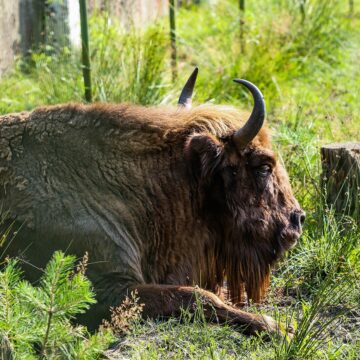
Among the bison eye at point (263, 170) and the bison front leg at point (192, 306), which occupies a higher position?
the bison eye at point (263, 170)

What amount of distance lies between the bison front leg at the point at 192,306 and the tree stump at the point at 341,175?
1.50 m

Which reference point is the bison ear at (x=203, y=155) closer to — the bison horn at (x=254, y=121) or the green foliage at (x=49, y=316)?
the bison horn at (x=254, y=121)

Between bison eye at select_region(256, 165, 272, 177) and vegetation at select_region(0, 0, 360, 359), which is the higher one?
bison eye at select_region(256, 165, 272, 177)

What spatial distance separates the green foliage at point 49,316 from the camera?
4.02 m

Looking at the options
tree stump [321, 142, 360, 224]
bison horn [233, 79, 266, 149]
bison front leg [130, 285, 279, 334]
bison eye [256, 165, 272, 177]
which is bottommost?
bison front leg [130, 285, 279, 334]

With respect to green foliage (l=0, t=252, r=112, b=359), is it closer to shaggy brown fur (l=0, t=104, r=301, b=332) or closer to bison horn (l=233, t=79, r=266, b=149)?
shaggy brown fur (l=0, t=104, r=301, b=332)

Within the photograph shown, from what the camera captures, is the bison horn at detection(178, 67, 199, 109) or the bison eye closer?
the bison eye

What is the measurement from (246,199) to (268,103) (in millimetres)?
4177

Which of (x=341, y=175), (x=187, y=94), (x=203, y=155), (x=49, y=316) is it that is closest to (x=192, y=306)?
(x=203, y=155)

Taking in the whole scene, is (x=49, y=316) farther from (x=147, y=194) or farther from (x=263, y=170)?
(x=263, y=170)

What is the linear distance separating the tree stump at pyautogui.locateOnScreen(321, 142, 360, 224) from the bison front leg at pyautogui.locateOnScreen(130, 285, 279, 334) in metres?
1.50

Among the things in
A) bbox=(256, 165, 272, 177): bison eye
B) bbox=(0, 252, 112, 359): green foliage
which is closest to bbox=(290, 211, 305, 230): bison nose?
bbox=(256, 165, 272, 177): bison eye

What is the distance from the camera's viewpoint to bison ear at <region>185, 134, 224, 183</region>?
5.50m

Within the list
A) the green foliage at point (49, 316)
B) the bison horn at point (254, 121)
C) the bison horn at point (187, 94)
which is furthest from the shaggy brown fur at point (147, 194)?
the green foliage at point (49, 316)
